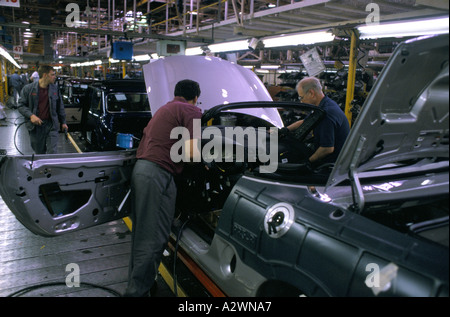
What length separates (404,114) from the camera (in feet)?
5.67

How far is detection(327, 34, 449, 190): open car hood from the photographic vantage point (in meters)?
1.53

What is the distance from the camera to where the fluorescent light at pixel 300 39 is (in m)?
5.39

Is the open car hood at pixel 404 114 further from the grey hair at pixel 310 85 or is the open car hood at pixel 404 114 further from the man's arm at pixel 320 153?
the grey hair at pixel 310 85

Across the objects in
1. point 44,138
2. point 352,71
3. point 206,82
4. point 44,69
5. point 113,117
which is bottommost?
point 44,138

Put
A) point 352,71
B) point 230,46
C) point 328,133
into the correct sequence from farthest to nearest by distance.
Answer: point 230,46 < point 352,71 < point 328,133

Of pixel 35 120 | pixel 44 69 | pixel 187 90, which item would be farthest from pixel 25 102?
pixel 187 90

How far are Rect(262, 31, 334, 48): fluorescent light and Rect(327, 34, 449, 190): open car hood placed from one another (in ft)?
13.0

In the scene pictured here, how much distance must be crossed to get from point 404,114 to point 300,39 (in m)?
4.32

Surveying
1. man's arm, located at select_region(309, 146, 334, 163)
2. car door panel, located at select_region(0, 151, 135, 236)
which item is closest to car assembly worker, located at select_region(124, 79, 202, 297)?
car door panel, located at select_region(0, 151, 135, 236)

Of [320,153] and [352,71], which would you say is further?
[352,71]

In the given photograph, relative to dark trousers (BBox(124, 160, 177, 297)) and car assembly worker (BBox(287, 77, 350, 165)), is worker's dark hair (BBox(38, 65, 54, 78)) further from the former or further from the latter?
car assembly worker (BBox(287, 77, 350, 165))

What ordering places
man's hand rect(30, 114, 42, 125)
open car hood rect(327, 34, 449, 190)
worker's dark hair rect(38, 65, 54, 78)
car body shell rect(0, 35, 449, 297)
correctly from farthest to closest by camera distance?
worker's dark hair rect(38, 65, 54, 78) → man's hand rect(30, 114, 42, 125) → open car hood rect(327, 34, 449, 190) → car body shell rect(0, 35, 449, 297)

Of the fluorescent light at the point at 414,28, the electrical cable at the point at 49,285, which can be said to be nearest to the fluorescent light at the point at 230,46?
the fluorescent light at the point at 414,28

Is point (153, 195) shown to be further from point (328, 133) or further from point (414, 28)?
point (414, 28)
